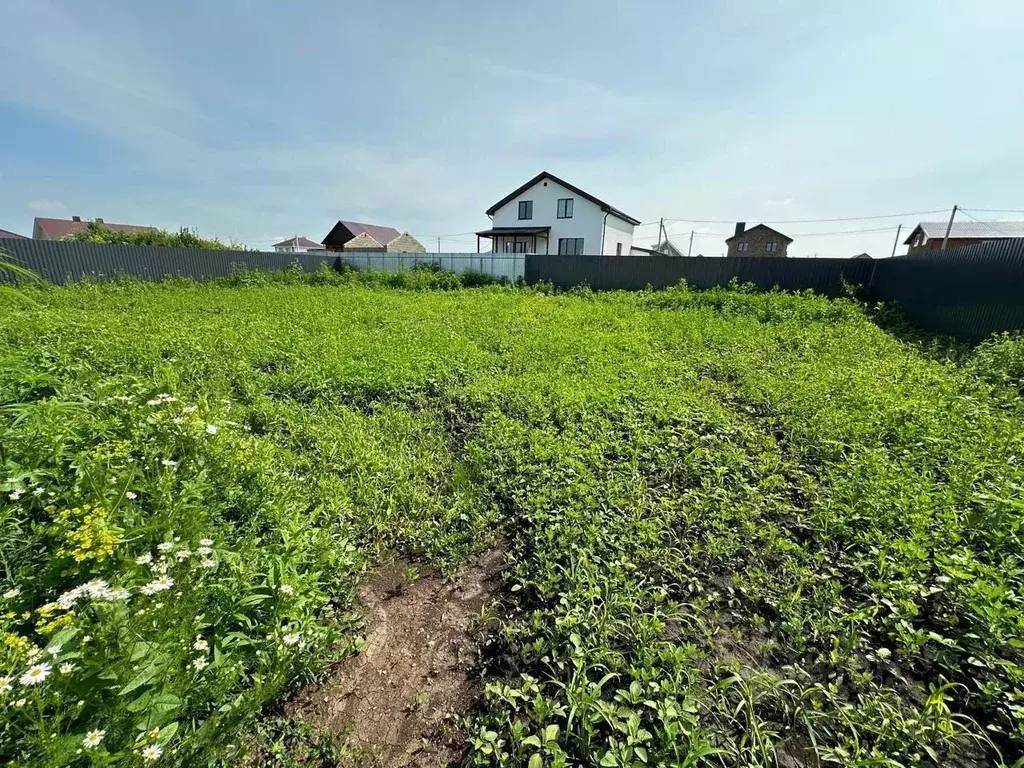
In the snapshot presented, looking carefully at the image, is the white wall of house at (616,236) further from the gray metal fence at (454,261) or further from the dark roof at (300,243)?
the dark roof at (300,243)

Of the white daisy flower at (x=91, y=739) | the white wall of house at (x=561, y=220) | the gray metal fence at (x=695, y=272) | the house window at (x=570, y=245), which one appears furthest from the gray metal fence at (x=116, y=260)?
the house window at (x=570, y=245)

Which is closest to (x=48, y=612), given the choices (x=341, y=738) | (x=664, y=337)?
(x=341, y=738)

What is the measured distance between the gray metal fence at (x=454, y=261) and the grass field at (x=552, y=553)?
42.8 ft

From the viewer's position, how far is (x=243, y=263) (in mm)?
15828

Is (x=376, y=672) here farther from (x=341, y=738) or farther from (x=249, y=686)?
(x=249, y=686)

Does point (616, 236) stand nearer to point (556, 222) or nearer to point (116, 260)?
point (556, 222)

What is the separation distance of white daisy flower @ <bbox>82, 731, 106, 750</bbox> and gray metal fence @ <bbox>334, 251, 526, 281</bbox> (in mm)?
15989

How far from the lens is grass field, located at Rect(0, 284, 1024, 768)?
1289mm

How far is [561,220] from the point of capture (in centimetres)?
2430

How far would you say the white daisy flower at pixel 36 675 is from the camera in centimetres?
97

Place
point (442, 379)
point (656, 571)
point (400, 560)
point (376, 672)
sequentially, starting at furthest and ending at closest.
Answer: point (442, 379) → point (400, 560) → point (656, 571) → point (376, 672)

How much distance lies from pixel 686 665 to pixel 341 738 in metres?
1.25

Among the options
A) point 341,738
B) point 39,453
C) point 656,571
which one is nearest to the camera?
point 341,738

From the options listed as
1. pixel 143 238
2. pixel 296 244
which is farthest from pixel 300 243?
pixel 143 238
